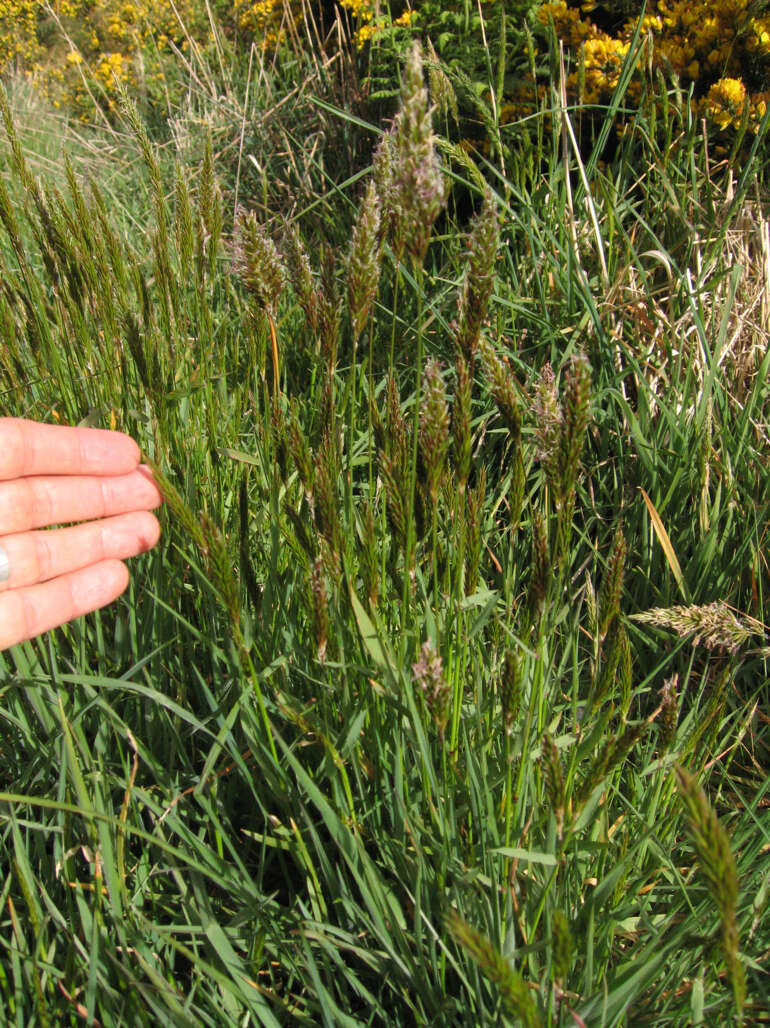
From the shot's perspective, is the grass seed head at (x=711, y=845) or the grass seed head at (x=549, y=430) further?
the grass seed head at (x=549, y=430)

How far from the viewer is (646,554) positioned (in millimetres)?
1886

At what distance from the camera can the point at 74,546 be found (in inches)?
55.2

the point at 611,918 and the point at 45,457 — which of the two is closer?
the point at 611,918

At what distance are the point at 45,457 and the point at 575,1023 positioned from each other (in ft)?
4.15

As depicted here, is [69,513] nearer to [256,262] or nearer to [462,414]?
[256,262]

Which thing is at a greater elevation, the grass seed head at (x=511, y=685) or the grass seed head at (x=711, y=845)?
the grass seed head at (x=711, y=845)

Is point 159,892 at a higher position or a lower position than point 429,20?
lower

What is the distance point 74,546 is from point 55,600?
141 millimetres

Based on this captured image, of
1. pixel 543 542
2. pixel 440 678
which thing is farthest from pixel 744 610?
pixel 440 678

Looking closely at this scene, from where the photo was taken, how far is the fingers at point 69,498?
146cm

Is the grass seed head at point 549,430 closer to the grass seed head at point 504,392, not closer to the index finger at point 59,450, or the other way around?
the grass seed head at point 504,392

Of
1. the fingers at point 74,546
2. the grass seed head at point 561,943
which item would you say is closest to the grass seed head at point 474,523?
the grass seed head at point 561,943

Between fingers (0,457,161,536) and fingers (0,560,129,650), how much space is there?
0.51ft

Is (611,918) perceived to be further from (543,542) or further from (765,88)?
(765,88)
